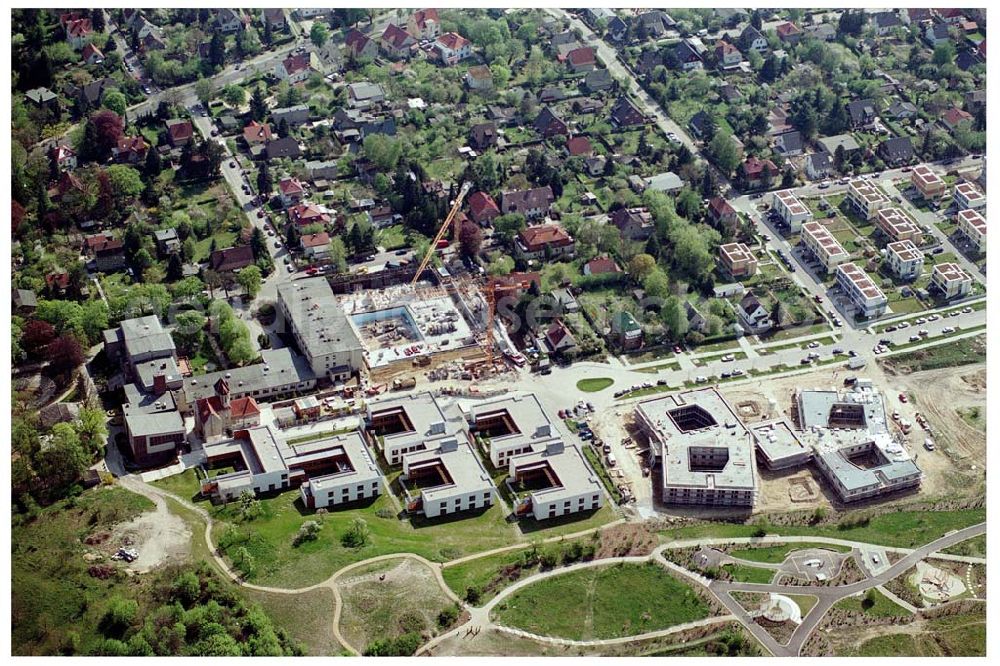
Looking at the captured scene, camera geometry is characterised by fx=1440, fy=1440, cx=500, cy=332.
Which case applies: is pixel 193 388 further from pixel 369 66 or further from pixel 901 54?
pixel 901 54

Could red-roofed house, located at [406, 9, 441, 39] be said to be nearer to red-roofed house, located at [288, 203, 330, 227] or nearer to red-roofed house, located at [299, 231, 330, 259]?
red-roofed house, located at [288, 203, 330, 227]

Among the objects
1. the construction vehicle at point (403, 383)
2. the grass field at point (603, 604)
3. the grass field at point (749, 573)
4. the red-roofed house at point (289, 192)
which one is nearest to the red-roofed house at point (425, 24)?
the red-roofed house at point (289, 192)

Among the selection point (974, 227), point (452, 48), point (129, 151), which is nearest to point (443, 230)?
point (129, 151)

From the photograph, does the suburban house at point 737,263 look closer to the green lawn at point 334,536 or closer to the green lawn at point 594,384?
the green lawn at point 594,384

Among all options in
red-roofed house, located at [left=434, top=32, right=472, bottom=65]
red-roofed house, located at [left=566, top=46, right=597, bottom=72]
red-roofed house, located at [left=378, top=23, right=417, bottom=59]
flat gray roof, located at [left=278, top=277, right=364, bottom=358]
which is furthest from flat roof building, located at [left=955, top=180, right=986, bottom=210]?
red-roofed house, located at [left=378, top=23, right=417, bottom=59]

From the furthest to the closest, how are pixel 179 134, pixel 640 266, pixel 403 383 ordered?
1. pixel 179 134
2. pixel 640 266
3. pixel 403 383

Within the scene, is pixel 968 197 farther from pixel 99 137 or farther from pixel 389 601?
pixel 99 137

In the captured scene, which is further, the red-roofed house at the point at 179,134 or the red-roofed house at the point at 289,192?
the red-roofed house at the point at 179,134
